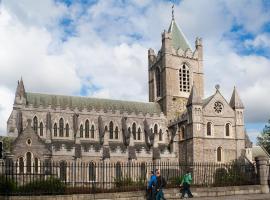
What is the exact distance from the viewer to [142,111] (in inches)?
2277

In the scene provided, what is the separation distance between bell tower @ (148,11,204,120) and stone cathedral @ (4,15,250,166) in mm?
149

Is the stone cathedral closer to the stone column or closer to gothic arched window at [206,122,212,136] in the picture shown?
gothic arched window at [206,122,212,136]

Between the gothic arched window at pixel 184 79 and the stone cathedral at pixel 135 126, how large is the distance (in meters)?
0.15

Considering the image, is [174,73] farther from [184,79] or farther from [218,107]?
[218,107]

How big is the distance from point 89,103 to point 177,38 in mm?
17843

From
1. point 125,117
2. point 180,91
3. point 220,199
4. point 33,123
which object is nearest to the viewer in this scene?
point 220,199

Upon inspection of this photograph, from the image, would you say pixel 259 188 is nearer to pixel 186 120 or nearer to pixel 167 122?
pixel 186 120

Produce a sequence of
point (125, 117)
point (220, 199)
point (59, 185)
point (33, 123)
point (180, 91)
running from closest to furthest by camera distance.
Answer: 1. point (220, 199)
2. point (59, 185)
3. point (33, 123)
4. point (125, 117)
5. point (180, 91)

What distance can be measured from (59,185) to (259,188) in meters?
12.8

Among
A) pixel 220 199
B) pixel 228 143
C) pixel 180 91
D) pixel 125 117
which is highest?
pixel 180 91

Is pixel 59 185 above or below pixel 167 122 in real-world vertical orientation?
below

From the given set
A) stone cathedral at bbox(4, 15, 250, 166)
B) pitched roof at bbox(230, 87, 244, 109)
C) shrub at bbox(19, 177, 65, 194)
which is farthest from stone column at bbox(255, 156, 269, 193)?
pitched roof at bbox(230, 87, 244, 109)

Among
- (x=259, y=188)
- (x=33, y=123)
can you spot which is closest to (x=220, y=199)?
(x=259, y=188)

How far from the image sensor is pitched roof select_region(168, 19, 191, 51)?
2457 inches
